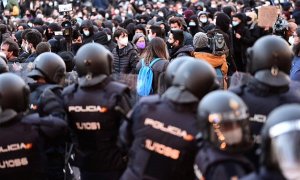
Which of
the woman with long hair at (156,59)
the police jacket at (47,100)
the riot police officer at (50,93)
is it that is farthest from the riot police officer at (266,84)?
the woman with long hair at (156,59)

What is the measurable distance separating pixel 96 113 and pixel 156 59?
123 inches

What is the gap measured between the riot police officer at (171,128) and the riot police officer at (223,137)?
35 centimetres

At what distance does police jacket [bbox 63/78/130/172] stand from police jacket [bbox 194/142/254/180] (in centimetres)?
150

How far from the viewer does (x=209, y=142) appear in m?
3.86

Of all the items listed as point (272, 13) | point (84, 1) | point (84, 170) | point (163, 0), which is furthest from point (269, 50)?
point (84, 1)

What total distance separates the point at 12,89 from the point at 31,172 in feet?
2.20

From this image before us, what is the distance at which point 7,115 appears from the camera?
4898 millimetres

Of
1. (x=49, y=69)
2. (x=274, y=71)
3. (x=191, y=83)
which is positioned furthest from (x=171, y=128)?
(x=49, y=69)

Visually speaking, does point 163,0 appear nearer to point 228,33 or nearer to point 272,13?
point 228,33

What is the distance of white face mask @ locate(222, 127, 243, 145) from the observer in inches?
149

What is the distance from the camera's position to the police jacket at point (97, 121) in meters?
5.20

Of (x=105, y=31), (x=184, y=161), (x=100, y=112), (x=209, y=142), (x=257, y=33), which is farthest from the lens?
(x=257, y=33)

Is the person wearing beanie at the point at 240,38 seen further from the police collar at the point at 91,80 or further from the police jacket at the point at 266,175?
the police jacket at the point at 266,175

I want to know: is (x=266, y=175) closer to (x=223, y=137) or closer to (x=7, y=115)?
(x=223, y=137)
